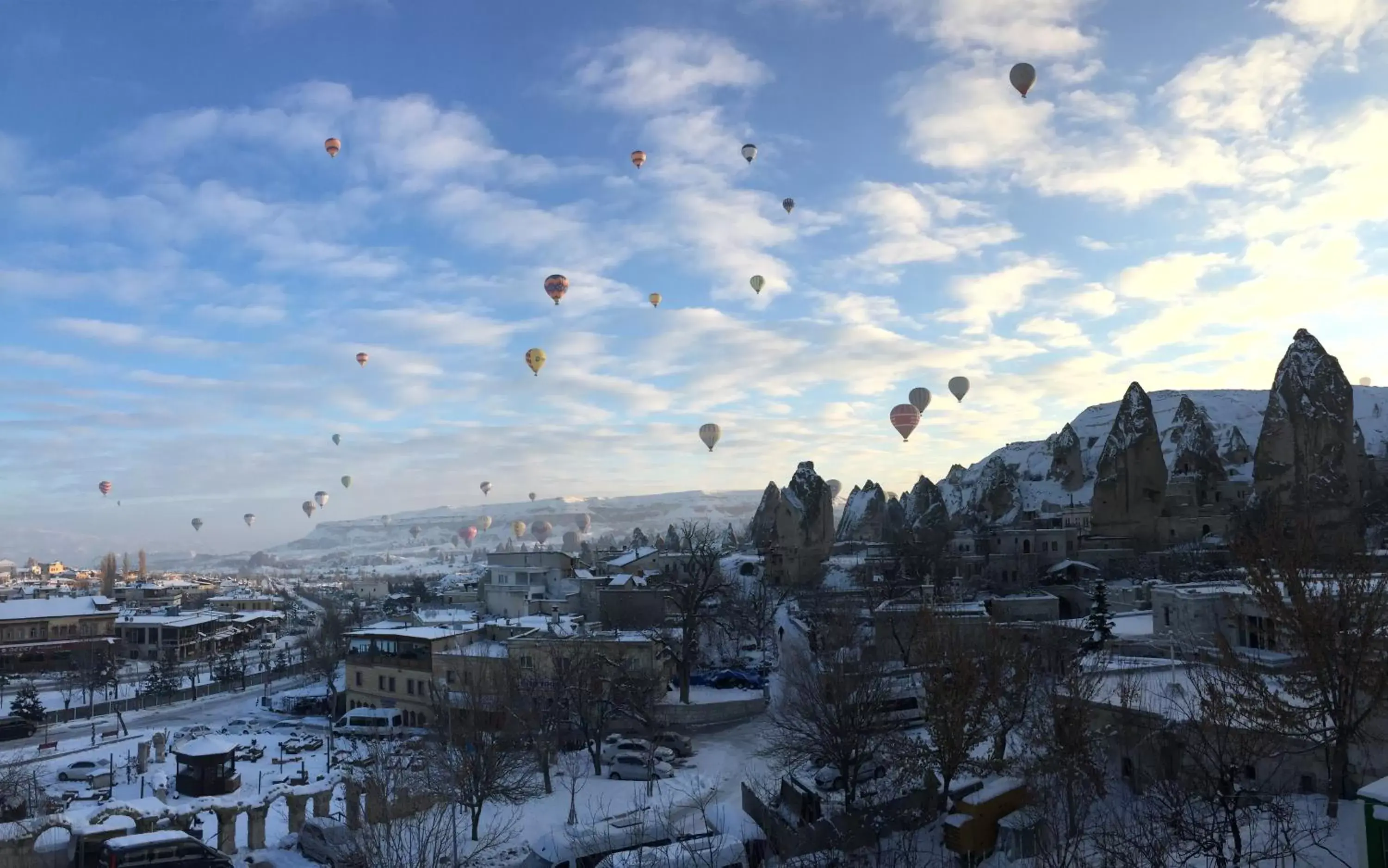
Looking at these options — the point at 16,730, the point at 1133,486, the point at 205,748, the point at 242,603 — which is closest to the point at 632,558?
the point at 1133,486

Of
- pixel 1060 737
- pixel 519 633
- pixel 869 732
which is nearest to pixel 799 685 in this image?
pixel 869 732

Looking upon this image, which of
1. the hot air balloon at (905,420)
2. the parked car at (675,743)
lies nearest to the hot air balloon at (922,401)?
the hot air balloon at (905,420)

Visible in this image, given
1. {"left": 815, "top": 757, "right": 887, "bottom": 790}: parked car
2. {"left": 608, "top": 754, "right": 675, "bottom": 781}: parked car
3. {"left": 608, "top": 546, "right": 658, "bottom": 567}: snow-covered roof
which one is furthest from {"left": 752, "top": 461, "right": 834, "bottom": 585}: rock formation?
{"left": 815, "top": 757, "right": 887, "bottom": 790}: parked car

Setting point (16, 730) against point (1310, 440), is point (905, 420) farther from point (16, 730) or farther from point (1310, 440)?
point (16, 730)

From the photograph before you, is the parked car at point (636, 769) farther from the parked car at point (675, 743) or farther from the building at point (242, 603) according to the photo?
the building at point (242, 603)

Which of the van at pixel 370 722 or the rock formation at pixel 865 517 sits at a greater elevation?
the rock formation at pixel 865 517

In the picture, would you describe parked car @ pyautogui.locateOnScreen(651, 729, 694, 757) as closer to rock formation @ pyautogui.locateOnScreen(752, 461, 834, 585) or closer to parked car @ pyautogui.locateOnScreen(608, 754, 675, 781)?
parked car @ pyautogui.locateOnScreen(608, 754, 675, 781)
